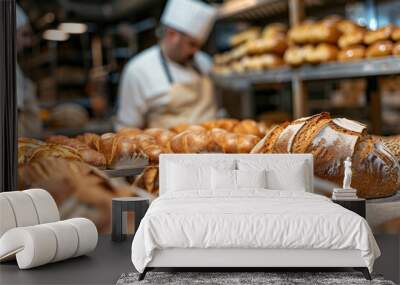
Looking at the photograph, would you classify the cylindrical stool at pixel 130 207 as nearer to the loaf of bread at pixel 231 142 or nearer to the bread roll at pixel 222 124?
the loaf of bread at pixel 231 142

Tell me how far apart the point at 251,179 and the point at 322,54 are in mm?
887

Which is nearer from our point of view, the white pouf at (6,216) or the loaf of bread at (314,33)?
the white pouf at (6,216)

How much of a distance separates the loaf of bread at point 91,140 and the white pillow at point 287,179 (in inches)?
47.9

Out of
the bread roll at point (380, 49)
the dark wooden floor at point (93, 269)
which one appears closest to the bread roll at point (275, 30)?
the bread roll at point (380, 49)

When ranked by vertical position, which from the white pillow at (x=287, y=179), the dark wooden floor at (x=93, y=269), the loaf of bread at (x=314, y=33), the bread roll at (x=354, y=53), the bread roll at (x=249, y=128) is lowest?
the dark wooden floor at (x=93, y=269)

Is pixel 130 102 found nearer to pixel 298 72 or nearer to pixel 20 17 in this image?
pixel 20 17

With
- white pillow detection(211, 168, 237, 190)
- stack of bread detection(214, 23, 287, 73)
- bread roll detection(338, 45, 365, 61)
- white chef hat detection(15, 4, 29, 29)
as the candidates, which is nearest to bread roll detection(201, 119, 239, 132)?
stack of bread detection(214, 23, 287, 73)

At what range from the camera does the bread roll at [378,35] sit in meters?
3.90

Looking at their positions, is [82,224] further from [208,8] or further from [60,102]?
[208,8]

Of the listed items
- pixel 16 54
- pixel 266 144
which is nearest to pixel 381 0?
pixel 266 144

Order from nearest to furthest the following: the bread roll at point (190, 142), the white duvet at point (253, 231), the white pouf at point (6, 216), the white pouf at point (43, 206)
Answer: the white duvet at point (253, 231)
the white pouf at point (6, 216)
the white pouf at point (43, 206)
the bread roll at point (190, 142)

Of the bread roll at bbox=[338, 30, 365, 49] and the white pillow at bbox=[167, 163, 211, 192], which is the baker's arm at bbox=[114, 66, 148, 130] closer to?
the white pillow at bbox=[167, 163, 211, 192]

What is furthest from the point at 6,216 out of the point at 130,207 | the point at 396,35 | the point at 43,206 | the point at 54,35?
the point at 396,35

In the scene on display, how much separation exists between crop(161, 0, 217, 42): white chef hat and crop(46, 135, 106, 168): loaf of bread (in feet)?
3.18
